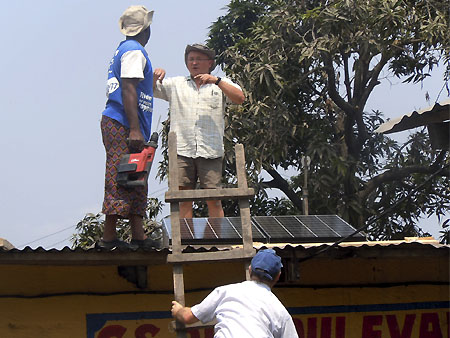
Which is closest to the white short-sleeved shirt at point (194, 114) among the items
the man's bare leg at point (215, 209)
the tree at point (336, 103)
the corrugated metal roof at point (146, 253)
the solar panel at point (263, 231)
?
the man's bare leg at point (215, 209)

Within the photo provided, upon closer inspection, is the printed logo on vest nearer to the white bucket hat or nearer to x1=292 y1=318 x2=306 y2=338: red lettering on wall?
the white bucket hat

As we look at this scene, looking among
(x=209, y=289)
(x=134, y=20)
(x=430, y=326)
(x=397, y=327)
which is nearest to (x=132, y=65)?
(x=134, y=20)

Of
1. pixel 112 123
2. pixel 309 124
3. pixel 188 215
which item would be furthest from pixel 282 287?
pixel 309 124

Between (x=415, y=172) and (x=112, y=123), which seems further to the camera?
(x=415, y=172)

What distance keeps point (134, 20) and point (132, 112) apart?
0.95 m

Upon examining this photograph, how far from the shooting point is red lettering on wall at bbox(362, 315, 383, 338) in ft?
24.1

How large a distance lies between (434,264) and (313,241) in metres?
1.15

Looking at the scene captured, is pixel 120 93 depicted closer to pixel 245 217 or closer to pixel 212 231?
pixel 212 231

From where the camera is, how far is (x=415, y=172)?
20109mm

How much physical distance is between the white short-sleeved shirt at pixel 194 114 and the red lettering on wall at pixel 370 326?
213 centimetres

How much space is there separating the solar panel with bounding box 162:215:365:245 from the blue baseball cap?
231 cm

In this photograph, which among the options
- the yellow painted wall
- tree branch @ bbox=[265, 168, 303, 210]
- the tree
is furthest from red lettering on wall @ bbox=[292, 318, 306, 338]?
tree branch @ bbox=[265, 168, 303, 210]

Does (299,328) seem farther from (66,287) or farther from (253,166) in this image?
(253,166)

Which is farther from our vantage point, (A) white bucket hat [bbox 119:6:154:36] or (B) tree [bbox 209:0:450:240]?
(B) tree [bbox 209:0:450:240]
